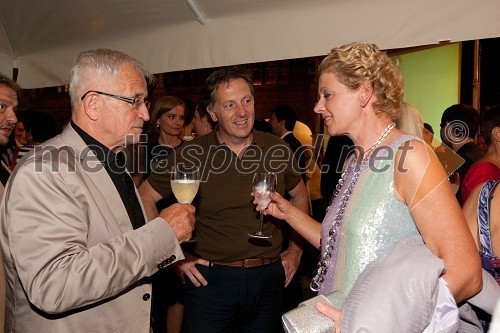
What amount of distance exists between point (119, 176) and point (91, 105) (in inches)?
14.0

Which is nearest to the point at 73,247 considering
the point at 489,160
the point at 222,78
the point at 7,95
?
the point at 222,78

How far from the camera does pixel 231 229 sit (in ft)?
9.66

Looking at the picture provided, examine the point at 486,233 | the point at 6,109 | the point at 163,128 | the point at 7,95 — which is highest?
the point at 7,95

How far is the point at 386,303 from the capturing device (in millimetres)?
1196

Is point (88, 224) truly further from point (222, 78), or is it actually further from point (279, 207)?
point (222, 78)

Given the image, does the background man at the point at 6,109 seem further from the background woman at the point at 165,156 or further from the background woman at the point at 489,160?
the background woman at the point at 489,160

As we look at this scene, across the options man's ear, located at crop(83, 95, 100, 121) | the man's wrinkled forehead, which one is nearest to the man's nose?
man's ear, located at crop(83, 95, 100, 121)

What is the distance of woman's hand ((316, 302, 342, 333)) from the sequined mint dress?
461 mm

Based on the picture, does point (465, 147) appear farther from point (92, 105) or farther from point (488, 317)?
point (92, 105)

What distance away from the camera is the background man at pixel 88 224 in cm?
158

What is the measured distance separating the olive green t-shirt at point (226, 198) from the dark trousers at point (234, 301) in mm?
109

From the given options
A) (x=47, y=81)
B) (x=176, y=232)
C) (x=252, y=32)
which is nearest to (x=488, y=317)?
(x=176, y=232)

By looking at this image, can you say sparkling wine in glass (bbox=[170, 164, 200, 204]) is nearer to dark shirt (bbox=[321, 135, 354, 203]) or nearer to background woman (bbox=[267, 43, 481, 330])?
background woman (bbox=[267, 43, 481, 330])

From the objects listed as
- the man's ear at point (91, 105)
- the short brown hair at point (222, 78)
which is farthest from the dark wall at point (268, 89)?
the man's ear at point (91, 105)
